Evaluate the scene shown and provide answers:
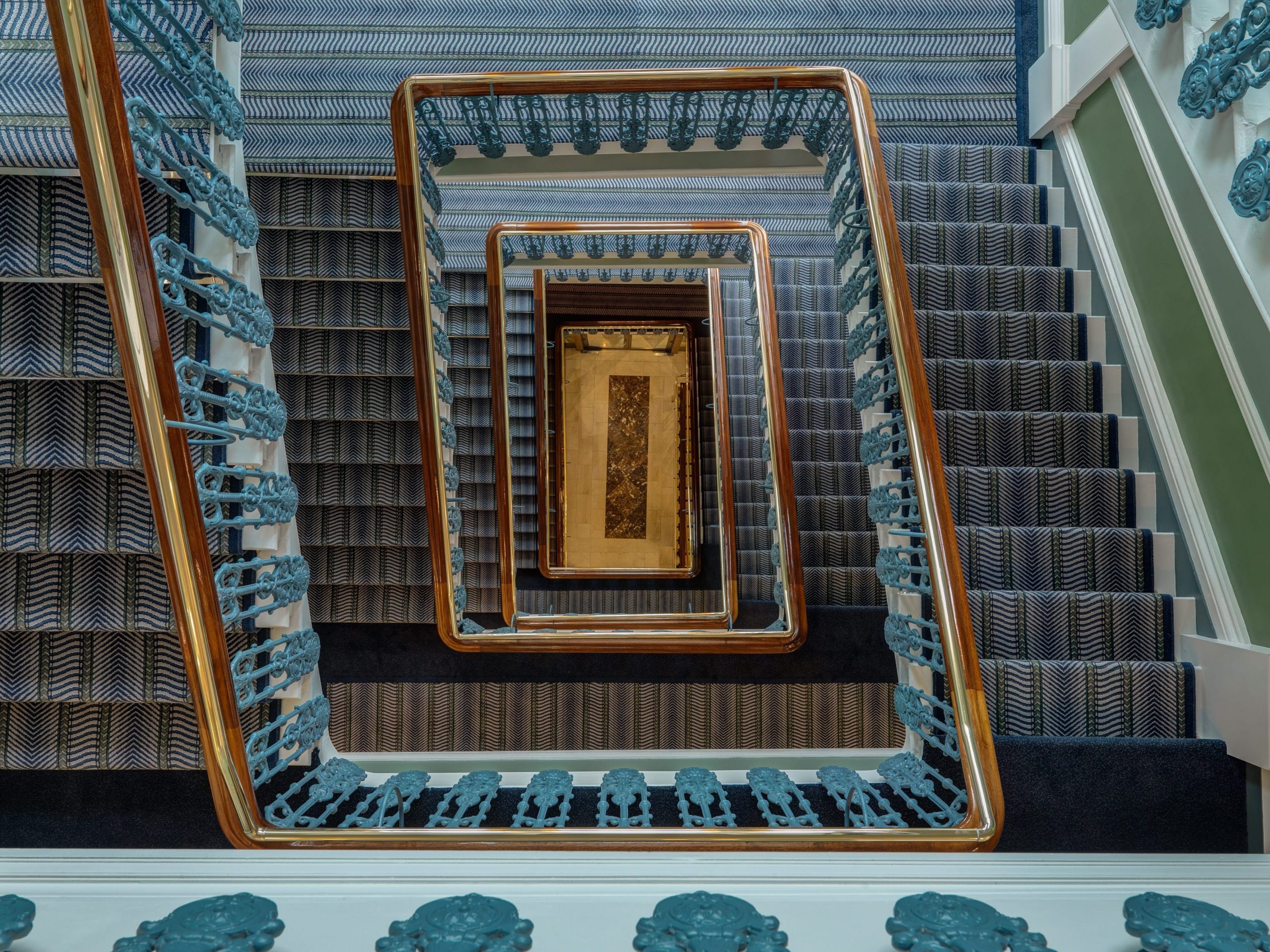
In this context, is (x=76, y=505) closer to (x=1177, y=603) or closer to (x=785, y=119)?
(x=785, y=119)

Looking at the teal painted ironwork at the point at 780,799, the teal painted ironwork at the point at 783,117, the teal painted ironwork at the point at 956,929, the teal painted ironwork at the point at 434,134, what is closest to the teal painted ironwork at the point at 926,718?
the teal painted ironwork at the point at 780,799

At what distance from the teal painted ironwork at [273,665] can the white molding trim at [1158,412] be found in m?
2.66

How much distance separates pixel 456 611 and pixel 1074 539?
7.56ft

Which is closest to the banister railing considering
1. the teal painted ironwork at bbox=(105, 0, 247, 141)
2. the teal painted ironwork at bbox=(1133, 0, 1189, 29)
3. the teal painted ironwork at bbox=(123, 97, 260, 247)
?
the teal painted ironwork at bbox=(123, 97, 260, 247)

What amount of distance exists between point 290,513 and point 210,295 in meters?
0.62

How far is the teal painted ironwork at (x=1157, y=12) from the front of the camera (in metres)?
1.68

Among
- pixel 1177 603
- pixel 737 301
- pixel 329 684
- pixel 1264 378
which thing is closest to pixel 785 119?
pixel 1264 378

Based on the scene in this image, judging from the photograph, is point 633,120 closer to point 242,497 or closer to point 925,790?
point 242,497

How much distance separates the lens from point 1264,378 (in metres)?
2.12

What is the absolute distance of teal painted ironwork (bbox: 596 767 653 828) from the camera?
5.47ft

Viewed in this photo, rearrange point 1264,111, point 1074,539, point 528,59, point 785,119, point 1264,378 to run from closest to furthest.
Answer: point 1264,111 → point 1264,378 → point 1074,539 → point 785,119 → point 528,59

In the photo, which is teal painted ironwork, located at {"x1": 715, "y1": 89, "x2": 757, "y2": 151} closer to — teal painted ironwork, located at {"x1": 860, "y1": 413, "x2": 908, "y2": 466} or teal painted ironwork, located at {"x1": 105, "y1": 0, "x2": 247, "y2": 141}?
teal painted ironwork, located at {"x1": 860, "y1": 413, "x2": 908, "y2": 466}

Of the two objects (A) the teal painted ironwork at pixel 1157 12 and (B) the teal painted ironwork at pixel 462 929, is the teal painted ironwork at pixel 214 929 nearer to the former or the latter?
(B) the teal painted ironwork at pixel 462 929

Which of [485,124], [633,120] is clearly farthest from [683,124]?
[485,124]
